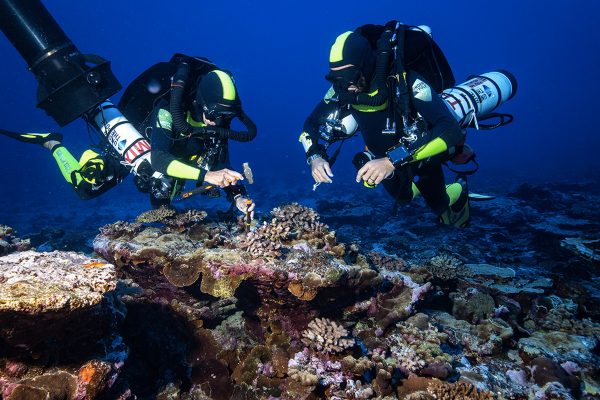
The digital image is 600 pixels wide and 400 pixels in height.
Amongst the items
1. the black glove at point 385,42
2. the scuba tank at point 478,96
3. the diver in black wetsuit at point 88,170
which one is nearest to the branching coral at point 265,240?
the black glove at point 385,42

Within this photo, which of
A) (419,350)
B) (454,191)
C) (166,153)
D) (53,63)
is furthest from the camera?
(454,191)

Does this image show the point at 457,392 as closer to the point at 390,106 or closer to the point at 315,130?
the point at 390,106

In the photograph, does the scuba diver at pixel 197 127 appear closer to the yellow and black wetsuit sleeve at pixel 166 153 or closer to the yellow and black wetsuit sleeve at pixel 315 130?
the yellow and black wetsuit sleeve at pixel 166 153

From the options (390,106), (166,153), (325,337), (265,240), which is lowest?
(325,337)

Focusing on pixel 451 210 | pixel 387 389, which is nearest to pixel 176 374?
pixel 387 389

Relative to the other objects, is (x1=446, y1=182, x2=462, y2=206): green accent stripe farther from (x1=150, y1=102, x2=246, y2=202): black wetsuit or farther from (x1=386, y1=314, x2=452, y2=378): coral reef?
(x1=150, y1=102, x2=246, y2=202): black wetsuit

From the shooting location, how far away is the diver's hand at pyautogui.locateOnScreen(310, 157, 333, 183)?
4570 millimetres

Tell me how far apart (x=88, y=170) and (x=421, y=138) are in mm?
6380

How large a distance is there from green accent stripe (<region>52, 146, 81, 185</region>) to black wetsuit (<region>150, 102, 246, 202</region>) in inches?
110

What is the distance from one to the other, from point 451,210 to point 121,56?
513 feet

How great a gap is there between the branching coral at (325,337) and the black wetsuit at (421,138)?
233 cm

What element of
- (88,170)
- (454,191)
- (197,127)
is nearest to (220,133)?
(197,127)

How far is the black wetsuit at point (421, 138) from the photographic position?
4273mm

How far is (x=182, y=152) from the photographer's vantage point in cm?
560
